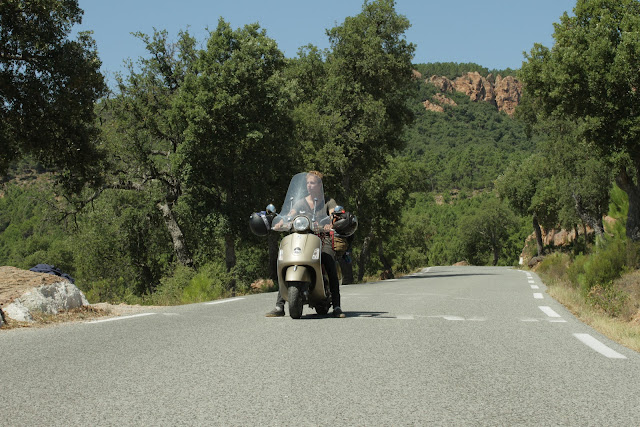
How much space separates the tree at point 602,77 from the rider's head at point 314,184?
15.8 meters

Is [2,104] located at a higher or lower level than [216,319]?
higher

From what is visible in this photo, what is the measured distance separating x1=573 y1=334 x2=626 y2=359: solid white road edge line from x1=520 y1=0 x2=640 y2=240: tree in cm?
1583

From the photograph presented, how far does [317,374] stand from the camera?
5.23 metres

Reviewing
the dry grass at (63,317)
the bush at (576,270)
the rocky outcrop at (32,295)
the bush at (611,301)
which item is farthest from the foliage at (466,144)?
the rocky outcrop at (32,295)

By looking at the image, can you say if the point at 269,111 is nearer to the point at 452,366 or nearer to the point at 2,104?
the point at 2,104

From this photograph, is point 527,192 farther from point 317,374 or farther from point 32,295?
point 317,374

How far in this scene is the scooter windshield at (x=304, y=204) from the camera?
8.91 metres

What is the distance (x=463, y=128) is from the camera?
516 feet

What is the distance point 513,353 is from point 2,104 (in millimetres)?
14656

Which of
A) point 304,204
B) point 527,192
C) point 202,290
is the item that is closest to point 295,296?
point 304,204

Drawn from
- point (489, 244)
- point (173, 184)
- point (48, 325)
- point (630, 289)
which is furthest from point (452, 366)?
point (489, 244)

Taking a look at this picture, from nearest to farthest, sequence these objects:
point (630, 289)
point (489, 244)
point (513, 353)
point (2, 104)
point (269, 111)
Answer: point (513, 353) < point (630, 289) < point (2, 104) < point (269, 111) < point (489, 244)

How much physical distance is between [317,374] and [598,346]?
132 inches

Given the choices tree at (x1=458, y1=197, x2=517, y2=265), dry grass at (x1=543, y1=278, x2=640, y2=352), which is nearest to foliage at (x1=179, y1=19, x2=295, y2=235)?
dry grass at (x1=543, y1=278, x2=640, y2=352)
